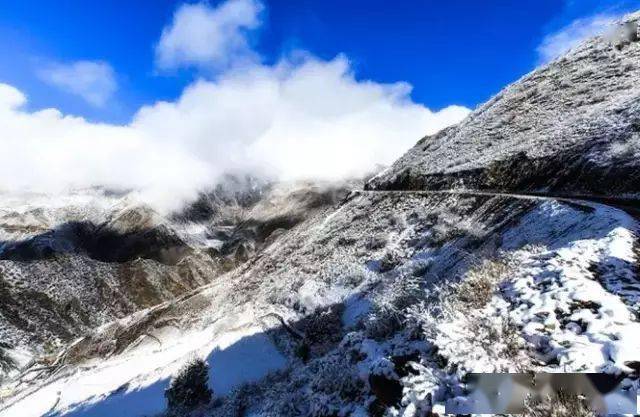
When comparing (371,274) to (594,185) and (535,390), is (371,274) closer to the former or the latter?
(594,185)

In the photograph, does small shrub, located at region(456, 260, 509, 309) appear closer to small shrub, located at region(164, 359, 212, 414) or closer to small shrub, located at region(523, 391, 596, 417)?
small shrub, located at region(523, 391, 596, 417)

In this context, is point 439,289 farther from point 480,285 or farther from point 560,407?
point 560,407

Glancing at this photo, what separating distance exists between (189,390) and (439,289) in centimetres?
1798

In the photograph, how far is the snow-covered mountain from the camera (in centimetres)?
1041

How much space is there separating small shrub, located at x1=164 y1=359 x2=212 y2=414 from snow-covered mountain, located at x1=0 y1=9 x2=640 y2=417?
0.76 m

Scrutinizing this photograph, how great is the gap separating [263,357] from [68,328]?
137854 mm

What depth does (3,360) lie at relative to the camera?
125875 millimetres

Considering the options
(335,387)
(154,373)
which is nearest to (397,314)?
(335,387)

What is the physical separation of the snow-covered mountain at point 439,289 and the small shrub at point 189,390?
0.76 metres

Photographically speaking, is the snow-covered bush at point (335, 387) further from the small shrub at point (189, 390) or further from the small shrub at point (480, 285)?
the small shrub at point (189, 390)

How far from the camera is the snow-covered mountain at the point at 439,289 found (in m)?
10.4

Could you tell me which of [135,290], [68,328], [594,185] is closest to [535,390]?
[594,185]

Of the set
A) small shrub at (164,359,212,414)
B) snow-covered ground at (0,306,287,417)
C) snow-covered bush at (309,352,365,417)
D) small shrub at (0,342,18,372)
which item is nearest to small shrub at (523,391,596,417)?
snow-covered bush at (309,352,365,417)

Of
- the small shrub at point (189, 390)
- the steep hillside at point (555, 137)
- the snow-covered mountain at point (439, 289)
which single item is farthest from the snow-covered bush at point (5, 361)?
the small shrub at point (189, 390)
